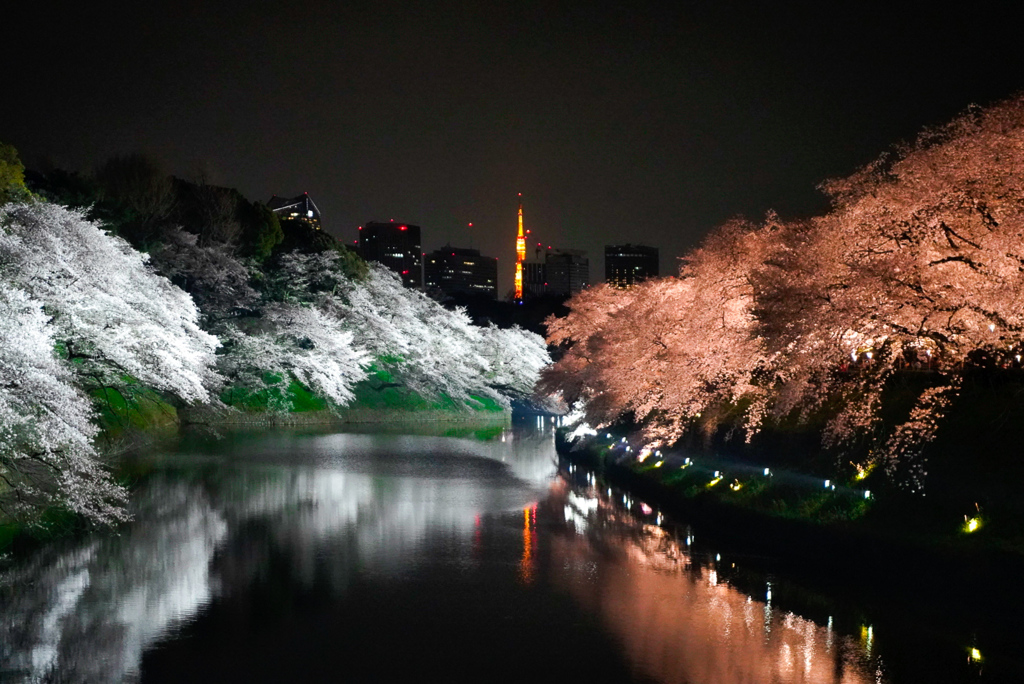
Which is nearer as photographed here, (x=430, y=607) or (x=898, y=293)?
(x=430, y=607)

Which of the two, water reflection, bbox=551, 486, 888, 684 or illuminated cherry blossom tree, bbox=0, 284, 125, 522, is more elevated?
illuminated cherry blossom tree, bbox=0, 284, 125, 522

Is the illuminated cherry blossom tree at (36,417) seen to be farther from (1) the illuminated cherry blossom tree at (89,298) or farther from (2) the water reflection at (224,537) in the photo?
(1) the illuminated cherry blossom tree at (89,298)

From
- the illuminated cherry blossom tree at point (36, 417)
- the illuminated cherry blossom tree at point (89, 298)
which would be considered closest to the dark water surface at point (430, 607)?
the illuminated cherry blossom tree at point (36, 417)

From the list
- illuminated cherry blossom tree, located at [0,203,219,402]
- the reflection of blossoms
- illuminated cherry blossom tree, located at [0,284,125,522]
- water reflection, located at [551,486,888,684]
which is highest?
illuminated cherry blossom tree, located at [0,203,219,402]

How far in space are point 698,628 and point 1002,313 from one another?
6388mm

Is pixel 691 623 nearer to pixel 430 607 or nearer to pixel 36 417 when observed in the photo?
pixel 430 607

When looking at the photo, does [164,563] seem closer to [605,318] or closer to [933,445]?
[933,445]

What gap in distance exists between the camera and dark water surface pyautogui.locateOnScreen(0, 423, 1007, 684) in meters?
9.91

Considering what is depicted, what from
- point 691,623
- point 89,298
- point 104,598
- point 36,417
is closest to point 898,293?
point 691,623

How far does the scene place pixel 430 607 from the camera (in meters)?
12.3

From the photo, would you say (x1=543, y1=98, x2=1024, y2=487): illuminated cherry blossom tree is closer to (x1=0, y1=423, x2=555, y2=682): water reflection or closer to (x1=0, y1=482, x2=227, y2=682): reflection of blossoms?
(x1=0, y1=423, x2=555, y2=682): water reflection

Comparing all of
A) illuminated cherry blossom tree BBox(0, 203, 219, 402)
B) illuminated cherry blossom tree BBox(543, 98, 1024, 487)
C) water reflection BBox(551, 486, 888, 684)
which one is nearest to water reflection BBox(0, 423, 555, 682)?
water reflection BBox(551, 486, 888, 684)

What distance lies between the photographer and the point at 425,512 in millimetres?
20438

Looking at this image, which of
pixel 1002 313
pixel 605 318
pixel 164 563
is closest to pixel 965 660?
pixel 1002 313
